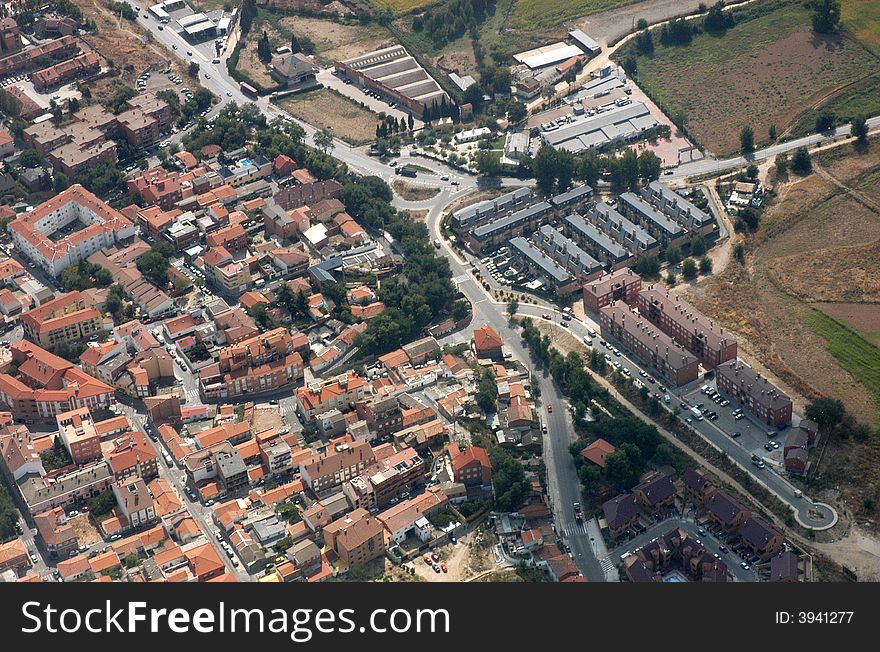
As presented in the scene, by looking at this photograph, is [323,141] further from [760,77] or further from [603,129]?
[760,77]

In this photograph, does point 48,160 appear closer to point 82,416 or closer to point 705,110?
point 82,416

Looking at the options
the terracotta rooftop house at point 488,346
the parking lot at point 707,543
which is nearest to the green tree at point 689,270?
the terracotta rooftop house at point 488,346

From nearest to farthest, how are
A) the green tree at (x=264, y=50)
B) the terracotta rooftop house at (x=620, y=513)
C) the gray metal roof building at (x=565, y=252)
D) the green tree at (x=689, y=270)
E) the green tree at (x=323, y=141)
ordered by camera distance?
the terracotta rooftop house at (x=620, y=513) < the green tree at (x=689, y=270) < the gray metal roof building at (x=565, y=252) < the green tree at (x=323, y=141) < the green tree at (x=264, y=50)

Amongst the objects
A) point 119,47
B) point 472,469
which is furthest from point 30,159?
point 472,469

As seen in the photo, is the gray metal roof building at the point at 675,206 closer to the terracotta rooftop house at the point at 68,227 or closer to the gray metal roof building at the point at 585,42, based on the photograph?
the gray metal roof building at the point at 585,42

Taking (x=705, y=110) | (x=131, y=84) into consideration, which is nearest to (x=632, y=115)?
(x=705, y=110)

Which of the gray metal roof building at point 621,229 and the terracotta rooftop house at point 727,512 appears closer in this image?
Result: the terracotta rooftop house at point 727,512

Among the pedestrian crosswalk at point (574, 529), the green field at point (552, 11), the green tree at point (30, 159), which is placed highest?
the green tree at point (30, 159)
